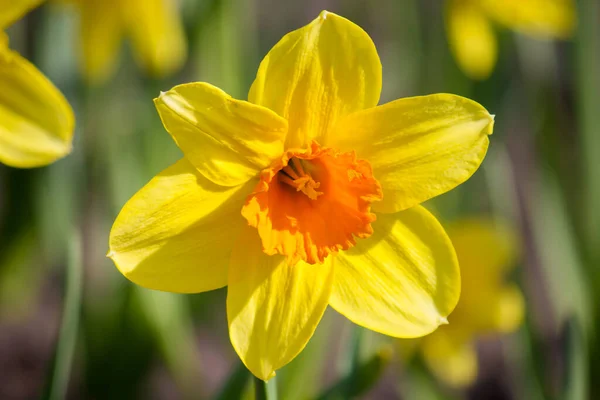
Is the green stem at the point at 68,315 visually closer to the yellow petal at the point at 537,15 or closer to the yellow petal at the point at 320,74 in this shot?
the yellow petal at the point at 320,74

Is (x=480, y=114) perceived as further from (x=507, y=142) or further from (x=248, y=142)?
(x=507, y=142)

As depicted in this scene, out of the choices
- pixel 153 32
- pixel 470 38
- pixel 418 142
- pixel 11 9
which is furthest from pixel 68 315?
pixel 470 38

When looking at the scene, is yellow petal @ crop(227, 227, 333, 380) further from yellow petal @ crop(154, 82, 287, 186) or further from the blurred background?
the blurred background

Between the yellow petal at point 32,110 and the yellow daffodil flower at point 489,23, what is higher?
the yellow petal at point 32,110

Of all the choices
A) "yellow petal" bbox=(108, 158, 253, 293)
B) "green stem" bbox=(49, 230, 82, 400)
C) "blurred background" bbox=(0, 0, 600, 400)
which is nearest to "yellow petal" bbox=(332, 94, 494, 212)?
"yellow petal" bbox=(108, 158, 253, 293)

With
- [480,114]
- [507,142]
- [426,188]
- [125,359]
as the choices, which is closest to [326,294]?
[426,188]

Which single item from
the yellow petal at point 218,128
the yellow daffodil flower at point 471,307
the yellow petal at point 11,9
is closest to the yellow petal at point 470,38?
the yellow daffodil flower at point 471,307
